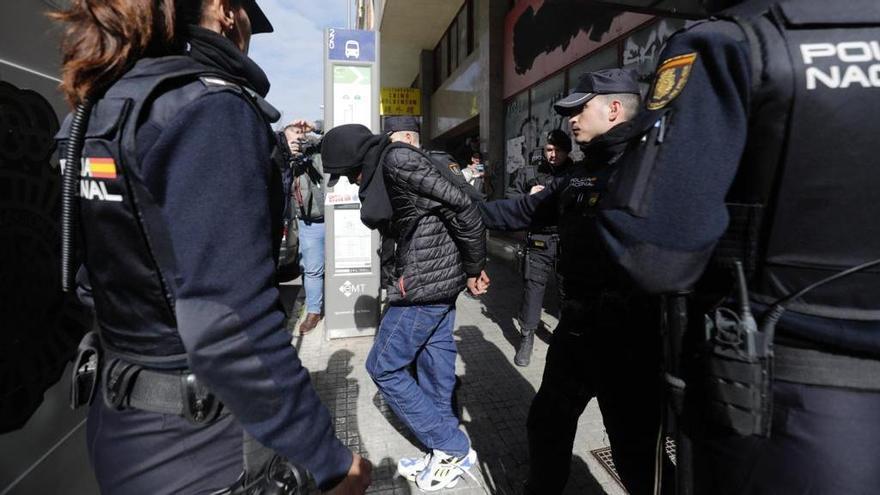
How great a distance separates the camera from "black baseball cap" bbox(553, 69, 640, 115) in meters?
2.15

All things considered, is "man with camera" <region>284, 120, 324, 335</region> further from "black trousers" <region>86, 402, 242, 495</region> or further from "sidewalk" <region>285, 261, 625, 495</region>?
"black trousers" <region>86, 402, 242, 495</region>

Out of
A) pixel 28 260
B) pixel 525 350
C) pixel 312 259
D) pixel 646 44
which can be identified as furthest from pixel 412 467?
pixel 646 44

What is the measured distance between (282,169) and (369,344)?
4.08m

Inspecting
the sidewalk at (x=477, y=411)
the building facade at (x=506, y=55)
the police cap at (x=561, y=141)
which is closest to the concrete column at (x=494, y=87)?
the building facade at (x=506, y=55)

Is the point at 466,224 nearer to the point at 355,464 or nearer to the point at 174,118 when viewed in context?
the point at 355,464

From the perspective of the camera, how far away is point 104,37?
924 mm

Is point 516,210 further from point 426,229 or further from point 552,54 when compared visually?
point 552,54

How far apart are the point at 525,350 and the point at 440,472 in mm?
1898

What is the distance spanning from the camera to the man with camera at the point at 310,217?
16.7 feet

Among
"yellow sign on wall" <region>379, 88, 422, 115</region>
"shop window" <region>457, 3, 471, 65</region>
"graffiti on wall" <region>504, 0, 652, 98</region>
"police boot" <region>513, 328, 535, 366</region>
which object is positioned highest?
"shop window" <region>457, 3, 471, 65</region>

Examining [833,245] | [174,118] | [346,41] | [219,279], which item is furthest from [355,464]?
[346,41]

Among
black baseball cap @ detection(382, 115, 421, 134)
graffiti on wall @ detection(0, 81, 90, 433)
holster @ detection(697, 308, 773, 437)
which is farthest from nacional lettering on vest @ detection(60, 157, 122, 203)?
black baseball cap @ detection(382, 115, 421, 134)

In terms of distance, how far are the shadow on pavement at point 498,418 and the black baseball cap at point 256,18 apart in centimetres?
257

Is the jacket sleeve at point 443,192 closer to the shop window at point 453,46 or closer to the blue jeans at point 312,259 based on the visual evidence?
the blue jeans at point 312,259
